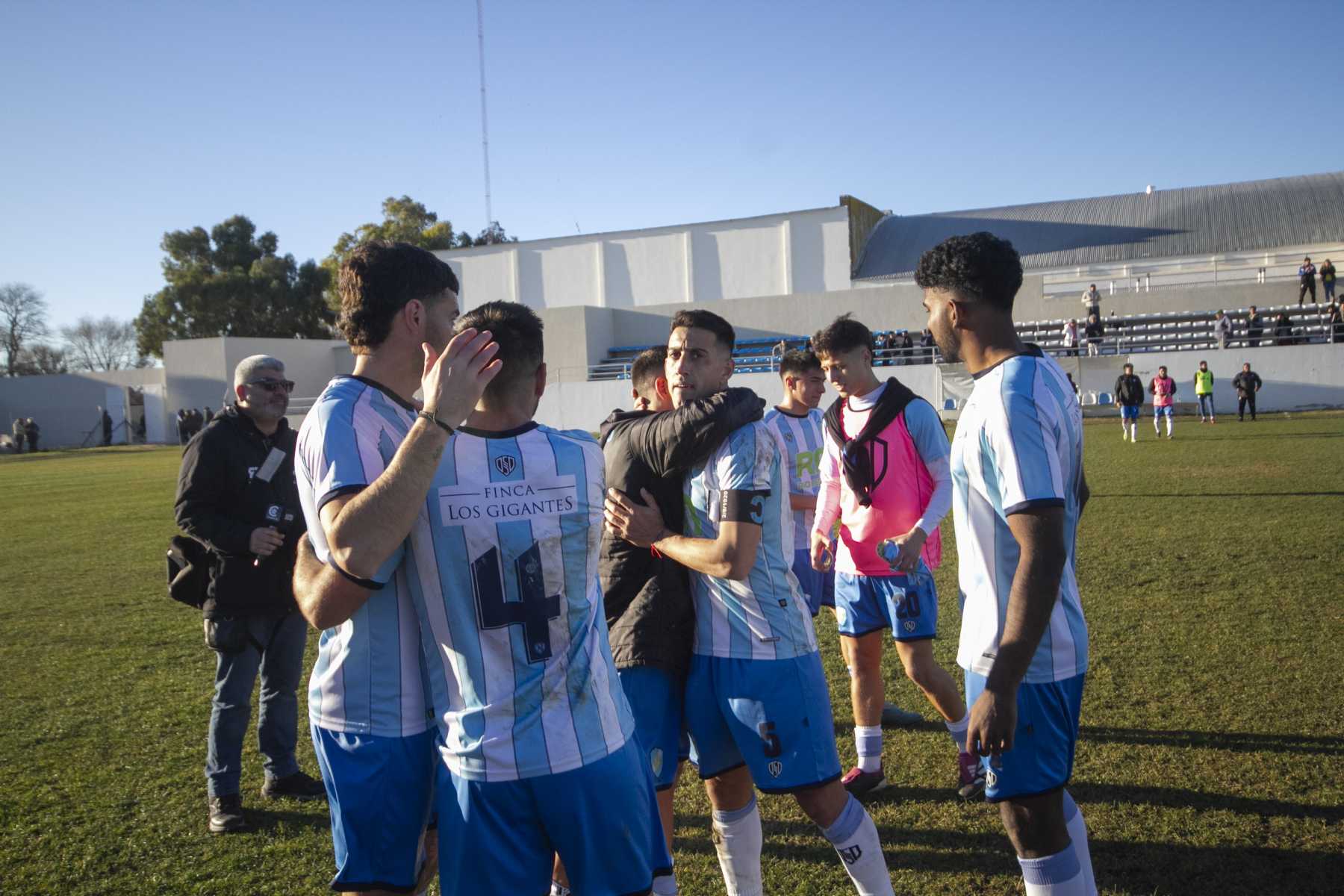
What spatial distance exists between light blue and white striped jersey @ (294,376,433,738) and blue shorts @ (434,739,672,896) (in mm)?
204

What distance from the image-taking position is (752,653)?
10.0 ft

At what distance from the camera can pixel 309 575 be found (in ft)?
6.96

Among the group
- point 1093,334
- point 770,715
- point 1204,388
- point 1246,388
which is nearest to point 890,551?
point 770,715

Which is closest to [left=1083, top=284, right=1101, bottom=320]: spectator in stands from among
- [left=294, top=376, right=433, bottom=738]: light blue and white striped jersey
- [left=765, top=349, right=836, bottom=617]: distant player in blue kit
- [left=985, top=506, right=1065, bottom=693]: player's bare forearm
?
[left=765, top=349, right=836, bottom=617]: distant player in blue kit

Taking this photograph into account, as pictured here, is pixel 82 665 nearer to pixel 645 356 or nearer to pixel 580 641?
pixel 645 356

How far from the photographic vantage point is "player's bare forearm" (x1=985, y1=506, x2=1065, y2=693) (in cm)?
239

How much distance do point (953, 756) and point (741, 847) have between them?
82.2 inches

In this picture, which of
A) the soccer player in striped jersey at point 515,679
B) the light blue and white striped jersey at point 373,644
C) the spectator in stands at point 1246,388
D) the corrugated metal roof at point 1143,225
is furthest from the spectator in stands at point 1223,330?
the light blue and white striped jersey at point 373,644

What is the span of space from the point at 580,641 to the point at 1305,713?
16.0 feet

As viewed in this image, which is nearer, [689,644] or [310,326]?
[689,644]

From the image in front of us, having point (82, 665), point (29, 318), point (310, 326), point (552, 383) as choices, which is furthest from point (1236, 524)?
point (29, 318)

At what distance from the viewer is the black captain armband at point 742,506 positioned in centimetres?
294

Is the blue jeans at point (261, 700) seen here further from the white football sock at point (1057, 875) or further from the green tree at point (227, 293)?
the green tree at point (227, 293)

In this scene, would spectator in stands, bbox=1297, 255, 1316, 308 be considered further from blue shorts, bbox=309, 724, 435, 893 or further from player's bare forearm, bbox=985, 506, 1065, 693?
blue shorts, bbox=309, 724, 435, 893
